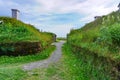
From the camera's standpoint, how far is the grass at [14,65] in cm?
1182

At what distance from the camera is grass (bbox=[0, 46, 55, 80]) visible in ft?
38.8

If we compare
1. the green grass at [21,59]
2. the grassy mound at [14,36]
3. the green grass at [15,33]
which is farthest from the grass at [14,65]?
the green grass at [15,33]

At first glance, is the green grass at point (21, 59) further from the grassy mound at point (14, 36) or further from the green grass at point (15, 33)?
the green grass at point (15, 33)

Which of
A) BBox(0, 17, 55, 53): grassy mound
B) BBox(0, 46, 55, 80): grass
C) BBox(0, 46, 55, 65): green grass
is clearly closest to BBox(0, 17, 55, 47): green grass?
BBox(0, 17, 55, 53): grassy mound

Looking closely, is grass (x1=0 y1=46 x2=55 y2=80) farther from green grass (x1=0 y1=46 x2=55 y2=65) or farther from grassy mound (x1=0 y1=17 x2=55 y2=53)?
grassy mound (x1=0 y1=17 x2=55 y2=53)

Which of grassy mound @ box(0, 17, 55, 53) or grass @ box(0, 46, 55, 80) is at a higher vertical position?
grassy mound @ box(0, 17, 55, 53)

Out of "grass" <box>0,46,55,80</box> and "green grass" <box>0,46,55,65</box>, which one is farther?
"green grass" <box>0,46,55,65</box>

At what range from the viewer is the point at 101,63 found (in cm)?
875

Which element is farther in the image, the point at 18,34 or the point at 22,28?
the point at 22,28

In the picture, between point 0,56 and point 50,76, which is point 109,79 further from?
point 0,56

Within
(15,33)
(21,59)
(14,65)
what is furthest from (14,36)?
(14,65)

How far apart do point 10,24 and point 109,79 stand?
22732 millimetres

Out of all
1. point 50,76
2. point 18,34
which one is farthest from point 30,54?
point 50,76

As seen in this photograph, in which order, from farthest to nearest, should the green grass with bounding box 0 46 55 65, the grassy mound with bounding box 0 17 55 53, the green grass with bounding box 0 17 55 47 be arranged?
1. the green grass with bounding box 0 17 55 47
2. the grassy mound with bounding box 0 17 55 53
3. the green grass with bounding box 0 46 55 65
